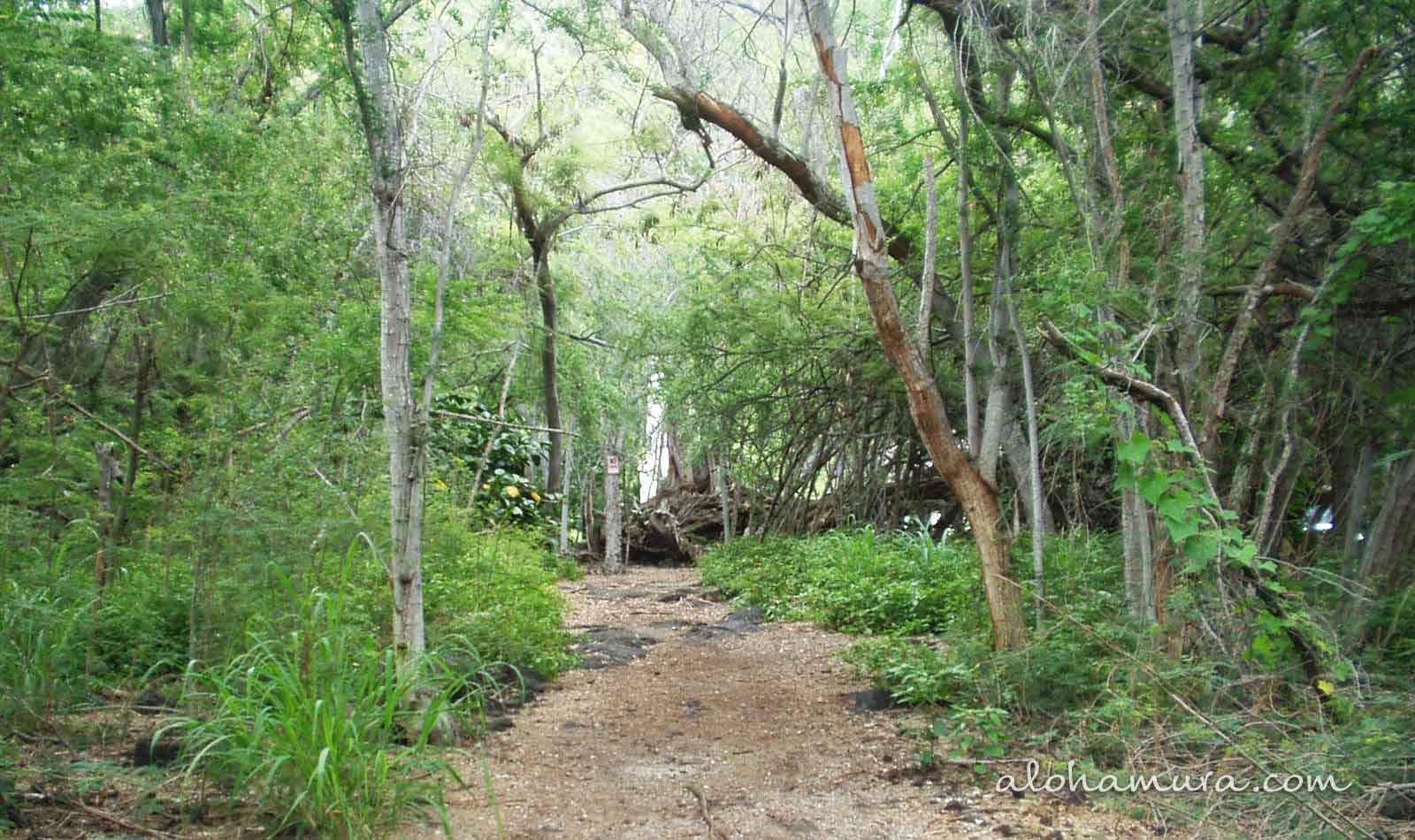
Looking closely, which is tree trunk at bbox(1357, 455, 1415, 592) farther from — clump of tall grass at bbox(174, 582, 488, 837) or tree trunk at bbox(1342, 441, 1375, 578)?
clump of tall grass at bbox(174, 582, 488, 837)

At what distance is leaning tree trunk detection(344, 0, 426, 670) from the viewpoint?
13.2 ft

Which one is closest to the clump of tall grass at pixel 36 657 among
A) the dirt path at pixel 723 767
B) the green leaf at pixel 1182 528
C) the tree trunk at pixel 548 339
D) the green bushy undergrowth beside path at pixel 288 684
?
the green bushy undergrowth beside path at pixel 288 684

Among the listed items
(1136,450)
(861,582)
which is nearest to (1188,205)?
(1136,450)

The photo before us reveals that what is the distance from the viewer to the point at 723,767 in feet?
13.3

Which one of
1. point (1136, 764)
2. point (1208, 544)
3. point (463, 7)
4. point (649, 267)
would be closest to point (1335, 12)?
point (1208, 544)

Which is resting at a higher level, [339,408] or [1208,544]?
[339,408]

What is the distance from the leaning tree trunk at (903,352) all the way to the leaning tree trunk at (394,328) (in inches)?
82.2

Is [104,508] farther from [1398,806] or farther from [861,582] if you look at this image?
[1398,806]

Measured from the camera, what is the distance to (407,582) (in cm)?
407

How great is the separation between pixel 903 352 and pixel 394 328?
8.00ft

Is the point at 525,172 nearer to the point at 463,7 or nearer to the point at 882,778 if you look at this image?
the point at 463,7

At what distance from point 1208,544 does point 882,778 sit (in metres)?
1.65

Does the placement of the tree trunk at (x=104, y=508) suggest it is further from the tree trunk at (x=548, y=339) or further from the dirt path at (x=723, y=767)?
the tree trunk at (x=548, y=339)

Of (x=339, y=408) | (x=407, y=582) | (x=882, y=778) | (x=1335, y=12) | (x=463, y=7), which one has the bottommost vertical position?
(x=882, y=778)
